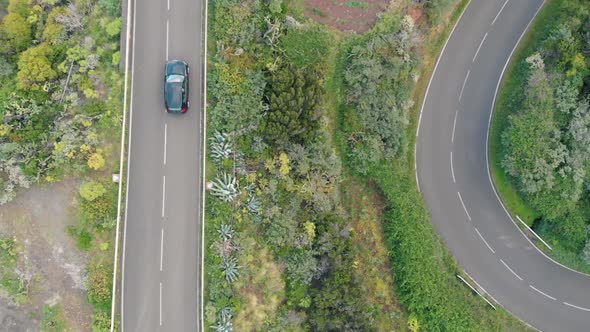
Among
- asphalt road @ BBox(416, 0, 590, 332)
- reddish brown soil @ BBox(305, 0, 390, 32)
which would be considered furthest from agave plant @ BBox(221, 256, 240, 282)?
reddish brown soil @ BBox(305, 0, 390, 32)

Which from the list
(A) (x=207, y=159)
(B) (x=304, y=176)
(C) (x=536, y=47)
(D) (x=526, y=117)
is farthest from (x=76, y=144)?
(C) (x=536, y=47)

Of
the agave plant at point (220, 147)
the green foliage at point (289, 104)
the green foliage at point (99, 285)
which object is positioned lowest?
the green foliage at point (99, 285)

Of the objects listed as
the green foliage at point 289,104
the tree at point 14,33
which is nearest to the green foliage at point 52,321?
the green foliage at point 289,104

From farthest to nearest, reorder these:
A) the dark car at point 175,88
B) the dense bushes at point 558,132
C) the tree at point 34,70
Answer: the dense bushes at point 558,132 < the tree at point 34,70 < the dark car at point 175,88

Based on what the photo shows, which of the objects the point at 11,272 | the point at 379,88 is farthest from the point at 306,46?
the point at 11,272

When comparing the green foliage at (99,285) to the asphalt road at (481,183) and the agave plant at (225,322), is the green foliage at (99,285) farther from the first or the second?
the asphalt road at (481,183)

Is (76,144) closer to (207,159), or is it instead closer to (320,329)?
(207,159)
